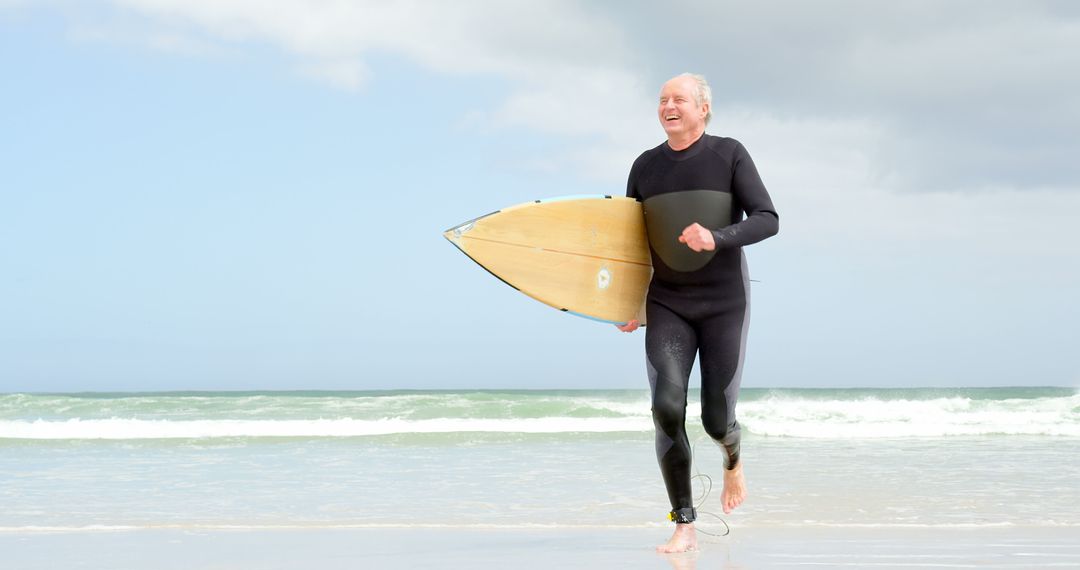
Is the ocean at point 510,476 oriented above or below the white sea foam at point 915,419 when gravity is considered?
above

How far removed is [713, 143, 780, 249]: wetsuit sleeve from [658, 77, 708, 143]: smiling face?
8.6 inches

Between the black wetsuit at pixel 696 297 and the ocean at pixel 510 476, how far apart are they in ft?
3.83

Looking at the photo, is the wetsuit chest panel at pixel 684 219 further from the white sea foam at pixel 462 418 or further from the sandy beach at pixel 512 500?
the white sea foam at pixel 462 418

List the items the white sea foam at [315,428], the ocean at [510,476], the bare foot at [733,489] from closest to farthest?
the bare foot at [733,489] < the ocean at [510,476] < the white sea foam at [315,428]

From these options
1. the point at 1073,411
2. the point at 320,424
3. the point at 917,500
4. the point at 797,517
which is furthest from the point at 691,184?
the point at 1073,411

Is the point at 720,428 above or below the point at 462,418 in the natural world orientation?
above

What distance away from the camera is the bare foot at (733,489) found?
4352 millimetres

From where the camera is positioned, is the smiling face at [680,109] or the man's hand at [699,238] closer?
the man's hand at [699,238]

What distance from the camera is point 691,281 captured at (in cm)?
399

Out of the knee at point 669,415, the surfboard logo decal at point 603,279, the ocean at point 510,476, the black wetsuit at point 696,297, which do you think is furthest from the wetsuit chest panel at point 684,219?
the ocean at point 510,476

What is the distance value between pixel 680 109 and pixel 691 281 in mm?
728

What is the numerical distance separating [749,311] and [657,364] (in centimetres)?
52

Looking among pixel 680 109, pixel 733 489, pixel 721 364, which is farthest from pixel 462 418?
pixel 680 109

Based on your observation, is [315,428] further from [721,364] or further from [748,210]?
[748,210]
